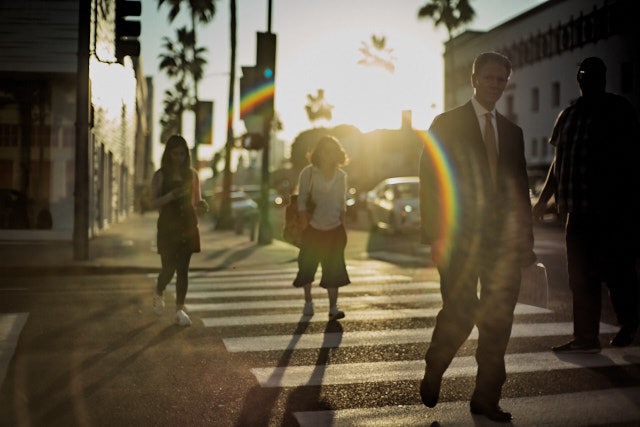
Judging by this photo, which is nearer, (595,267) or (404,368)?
(404,368)

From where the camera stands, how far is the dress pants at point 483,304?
4.37 metres

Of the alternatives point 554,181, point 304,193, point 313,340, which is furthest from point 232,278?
point 554,181

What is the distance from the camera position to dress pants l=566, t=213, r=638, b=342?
584cm

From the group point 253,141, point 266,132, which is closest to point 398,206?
point 266,132

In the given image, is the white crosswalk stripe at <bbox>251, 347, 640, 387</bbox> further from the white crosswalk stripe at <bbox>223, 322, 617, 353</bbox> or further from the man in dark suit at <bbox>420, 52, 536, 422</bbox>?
the man in dark suit at <bbox>420, 52, 536, 422</bbox>

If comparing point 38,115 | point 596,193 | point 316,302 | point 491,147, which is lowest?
point 316,302

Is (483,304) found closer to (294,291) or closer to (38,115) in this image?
(294,291)

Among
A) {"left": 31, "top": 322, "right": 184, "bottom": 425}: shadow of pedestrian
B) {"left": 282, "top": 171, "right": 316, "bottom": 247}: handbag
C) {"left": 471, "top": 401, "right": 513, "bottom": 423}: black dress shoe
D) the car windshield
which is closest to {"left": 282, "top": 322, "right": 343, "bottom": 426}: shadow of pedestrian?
{"left": 471, "top": 401, "right": 513, "bottom": 423}: black dress shoe

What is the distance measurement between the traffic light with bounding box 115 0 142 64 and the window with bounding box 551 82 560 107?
42.7 metres

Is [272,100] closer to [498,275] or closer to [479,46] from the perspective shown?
[498,275]

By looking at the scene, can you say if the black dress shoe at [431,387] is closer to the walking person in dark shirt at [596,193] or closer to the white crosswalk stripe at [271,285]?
the walking person in dark shirt at [596,193]

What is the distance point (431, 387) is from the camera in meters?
4.50

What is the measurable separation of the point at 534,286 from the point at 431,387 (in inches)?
32.8

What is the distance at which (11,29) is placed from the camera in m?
20.0
